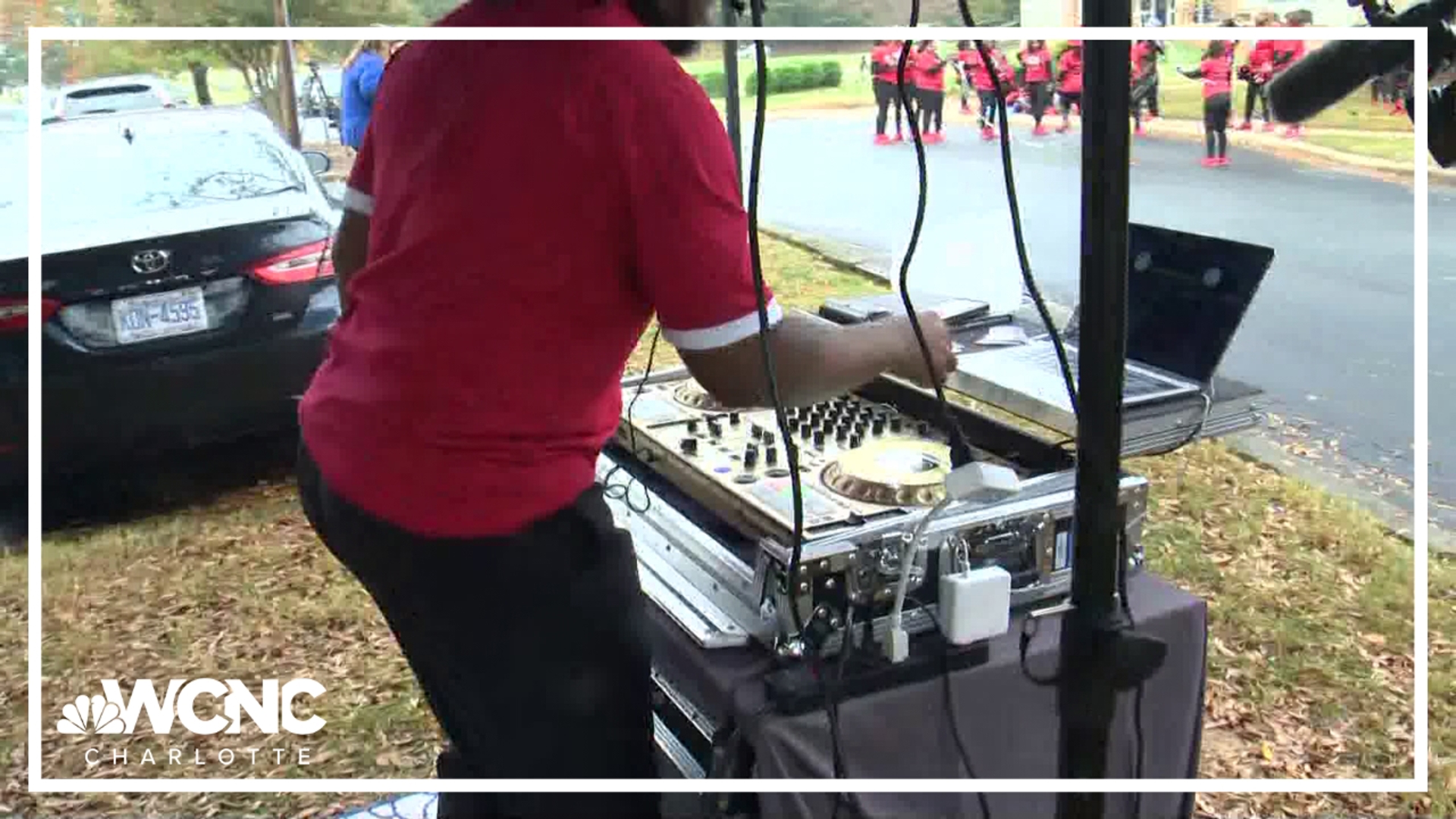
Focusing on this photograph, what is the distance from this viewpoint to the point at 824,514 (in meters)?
1.16

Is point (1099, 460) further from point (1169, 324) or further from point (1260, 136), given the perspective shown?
point (1260, 136)

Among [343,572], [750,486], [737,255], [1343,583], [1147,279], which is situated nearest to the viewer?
[737,255]

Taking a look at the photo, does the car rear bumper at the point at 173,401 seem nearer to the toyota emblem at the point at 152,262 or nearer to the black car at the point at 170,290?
the black car at the point at 170,290

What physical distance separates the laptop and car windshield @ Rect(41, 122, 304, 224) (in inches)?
46.9

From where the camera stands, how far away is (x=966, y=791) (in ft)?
3.90

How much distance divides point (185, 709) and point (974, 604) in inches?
46.8

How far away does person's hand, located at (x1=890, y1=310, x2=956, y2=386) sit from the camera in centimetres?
108

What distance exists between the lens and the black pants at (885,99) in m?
1.34

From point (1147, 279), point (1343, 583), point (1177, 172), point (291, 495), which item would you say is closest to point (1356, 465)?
point (1343, 583)

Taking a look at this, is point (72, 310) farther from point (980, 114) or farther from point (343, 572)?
point (980, 114)

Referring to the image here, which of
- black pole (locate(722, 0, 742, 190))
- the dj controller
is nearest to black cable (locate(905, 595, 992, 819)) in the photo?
the dj controller

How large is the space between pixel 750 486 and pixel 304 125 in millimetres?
816

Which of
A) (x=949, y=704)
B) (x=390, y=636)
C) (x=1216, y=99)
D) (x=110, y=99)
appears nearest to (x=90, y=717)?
(x=390, y=636)

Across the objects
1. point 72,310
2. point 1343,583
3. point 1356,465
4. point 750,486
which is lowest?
point 1343,583
